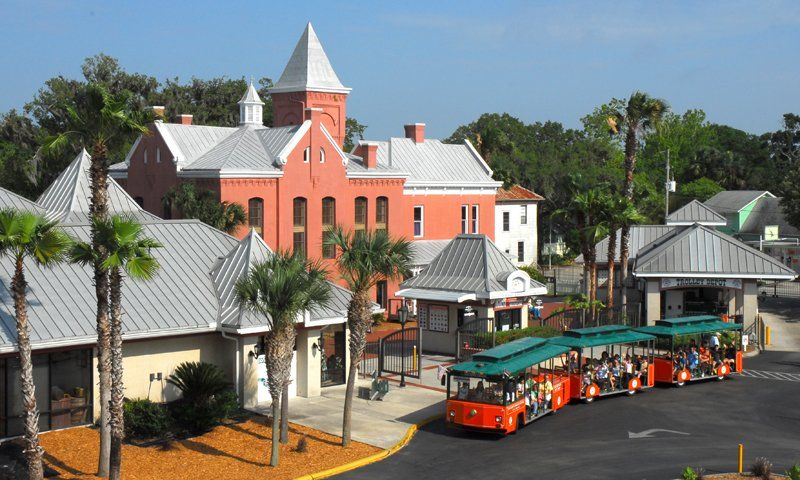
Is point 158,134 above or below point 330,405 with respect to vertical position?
above

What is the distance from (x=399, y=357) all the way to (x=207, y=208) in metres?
12.8

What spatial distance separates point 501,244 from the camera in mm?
72562

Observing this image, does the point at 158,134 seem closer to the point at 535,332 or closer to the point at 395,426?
the point at 535,332

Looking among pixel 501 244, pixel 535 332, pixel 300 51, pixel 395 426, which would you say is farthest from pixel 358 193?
pixel 395 426

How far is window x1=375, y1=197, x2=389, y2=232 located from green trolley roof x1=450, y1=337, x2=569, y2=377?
83.5ft

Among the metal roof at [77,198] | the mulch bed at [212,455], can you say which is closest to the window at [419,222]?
the metal roof at [77,198]

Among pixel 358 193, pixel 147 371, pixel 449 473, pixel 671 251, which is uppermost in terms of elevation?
pixel 358 193

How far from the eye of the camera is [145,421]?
25.4m

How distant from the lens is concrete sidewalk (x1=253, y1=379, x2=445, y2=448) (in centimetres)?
2722

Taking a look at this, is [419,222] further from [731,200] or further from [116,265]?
[731,200]

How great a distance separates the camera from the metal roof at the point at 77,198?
38.0 m

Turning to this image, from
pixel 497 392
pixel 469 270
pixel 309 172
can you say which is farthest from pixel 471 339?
pixel 309 172

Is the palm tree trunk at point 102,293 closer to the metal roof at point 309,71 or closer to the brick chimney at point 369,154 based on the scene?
the brick chimney at point 369,154

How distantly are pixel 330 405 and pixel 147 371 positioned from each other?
6.01 metres
